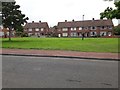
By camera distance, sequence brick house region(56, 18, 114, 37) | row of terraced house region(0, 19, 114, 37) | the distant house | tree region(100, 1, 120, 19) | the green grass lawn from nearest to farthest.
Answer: the green grass lawn, tree region(100, 1, 120, 19), brick house region(56, 18, 114, 37), row of terraced house region(0, 19, 114, 37), the distant house

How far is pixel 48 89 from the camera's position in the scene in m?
7.24

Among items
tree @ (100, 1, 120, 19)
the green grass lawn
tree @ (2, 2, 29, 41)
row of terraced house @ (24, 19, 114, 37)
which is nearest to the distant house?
row of terraced house @ (24, 19, 114, 37)

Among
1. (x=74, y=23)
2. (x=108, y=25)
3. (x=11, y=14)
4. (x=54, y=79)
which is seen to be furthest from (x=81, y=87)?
(x=74, y=23)

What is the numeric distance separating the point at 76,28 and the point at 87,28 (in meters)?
5.34

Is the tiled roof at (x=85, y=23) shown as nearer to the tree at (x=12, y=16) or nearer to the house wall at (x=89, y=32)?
the house wall at (x=89, y=32)

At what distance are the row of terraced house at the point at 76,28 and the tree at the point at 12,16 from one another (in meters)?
55.3

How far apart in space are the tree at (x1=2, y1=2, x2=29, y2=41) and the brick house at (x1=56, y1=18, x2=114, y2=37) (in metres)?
59.2

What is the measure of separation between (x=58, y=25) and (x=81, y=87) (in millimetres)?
105090

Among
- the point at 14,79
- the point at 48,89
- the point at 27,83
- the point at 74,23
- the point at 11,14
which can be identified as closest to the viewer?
the point at 48,89

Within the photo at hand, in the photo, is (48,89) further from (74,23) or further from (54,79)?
(74,23)

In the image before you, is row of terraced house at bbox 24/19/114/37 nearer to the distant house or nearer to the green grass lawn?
the distant house

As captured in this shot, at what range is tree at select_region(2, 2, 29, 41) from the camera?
1591 inches

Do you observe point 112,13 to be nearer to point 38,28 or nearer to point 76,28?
point 76,28

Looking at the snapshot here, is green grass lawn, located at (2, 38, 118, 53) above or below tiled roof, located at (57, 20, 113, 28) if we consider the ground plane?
below
